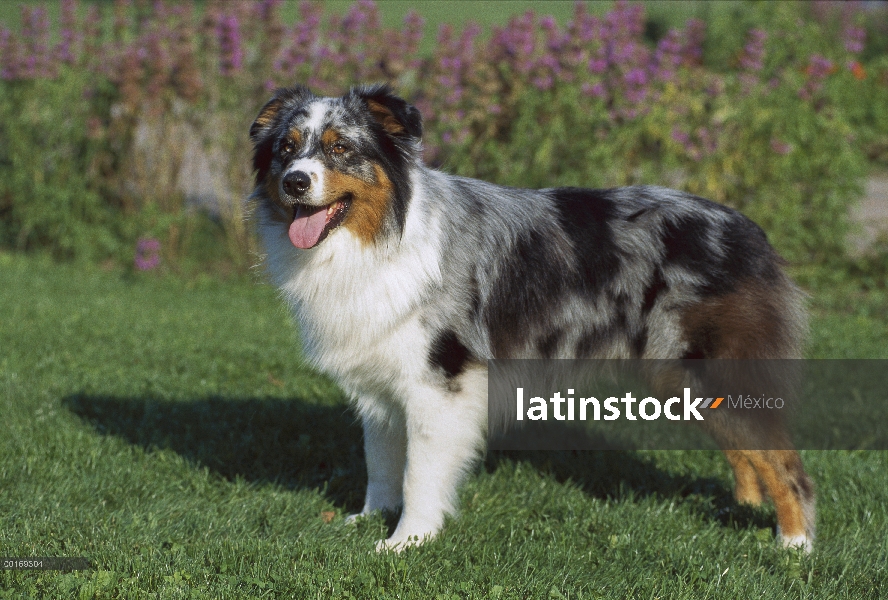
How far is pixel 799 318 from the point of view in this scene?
4121mm

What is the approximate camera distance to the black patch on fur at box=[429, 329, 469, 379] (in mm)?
3725

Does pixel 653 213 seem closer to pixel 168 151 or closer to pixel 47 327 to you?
pixel 47 327

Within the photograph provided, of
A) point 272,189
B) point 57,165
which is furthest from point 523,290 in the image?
point 57,165

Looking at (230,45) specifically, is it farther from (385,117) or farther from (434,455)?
(434,455)

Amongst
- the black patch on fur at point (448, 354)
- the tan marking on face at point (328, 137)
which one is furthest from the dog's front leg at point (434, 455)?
the tan marking on face at point (328, 137)

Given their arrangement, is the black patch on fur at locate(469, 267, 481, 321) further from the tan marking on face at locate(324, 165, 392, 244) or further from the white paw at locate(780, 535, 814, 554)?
the white paw at locate(780, 535, 814, 554)

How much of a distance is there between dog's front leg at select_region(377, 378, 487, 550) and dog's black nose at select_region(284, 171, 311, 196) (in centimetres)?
99

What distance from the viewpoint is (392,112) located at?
3.75 m

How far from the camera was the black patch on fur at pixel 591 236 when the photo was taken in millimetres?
4020

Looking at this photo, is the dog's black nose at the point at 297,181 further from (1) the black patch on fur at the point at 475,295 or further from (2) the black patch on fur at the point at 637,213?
(2) the black patch on fur at the point at 637,213

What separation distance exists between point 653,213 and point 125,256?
21.1ft

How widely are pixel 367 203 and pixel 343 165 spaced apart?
18 cm

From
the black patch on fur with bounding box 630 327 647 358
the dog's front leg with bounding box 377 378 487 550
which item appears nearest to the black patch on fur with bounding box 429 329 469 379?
the dog's front leg with bounding box 377 378 487 550

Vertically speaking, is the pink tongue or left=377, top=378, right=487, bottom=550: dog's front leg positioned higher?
the pink tongue
